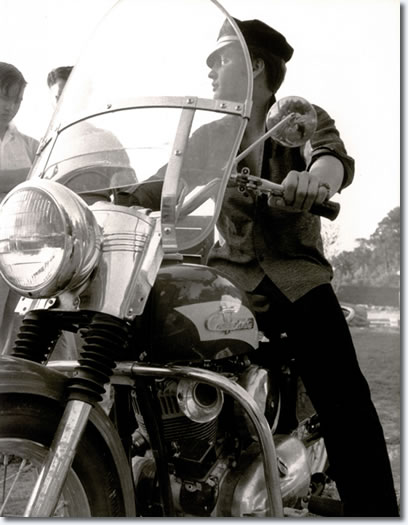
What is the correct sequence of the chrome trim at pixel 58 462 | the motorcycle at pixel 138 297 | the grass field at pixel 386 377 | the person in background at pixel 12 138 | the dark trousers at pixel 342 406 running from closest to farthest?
1. the chrome trim at pixel 58 462
2. the motorcycle at pixel 138 297
3. the dark trousers at pixel 342 406
4. the person in background at pixel 12 138
5. the grass field at pixel 386 377

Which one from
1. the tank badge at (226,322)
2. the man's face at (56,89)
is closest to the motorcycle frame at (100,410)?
the tank badge at (226,322)

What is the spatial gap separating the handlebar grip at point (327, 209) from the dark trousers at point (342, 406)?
316mm

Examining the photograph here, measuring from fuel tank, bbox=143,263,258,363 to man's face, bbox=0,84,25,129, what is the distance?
0.71 meters

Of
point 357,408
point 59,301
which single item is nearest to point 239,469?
point 357,408

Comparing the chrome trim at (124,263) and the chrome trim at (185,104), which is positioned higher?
the chrome trim at (185,104)

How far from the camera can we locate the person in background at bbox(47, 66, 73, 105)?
70.9 inches

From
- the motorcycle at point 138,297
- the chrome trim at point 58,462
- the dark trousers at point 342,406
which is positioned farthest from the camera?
the dark trousers at point 342,406

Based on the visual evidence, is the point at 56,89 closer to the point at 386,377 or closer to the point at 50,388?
the point at 50,388

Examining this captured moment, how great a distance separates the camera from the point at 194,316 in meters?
1.42

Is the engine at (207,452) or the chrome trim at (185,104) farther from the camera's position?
the engine at (207,452)

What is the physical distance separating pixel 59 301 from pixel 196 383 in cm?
40

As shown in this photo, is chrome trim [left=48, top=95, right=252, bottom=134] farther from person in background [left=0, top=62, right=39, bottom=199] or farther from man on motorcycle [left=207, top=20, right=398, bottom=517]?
person in background [left=0, top=62, right=39, bottom=199]

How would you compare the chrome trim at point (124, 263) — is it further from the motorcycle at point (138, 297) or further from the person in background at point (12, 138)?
the person in background at point (12, 138)

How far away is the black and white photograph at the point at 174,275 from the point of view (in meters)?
1.19
